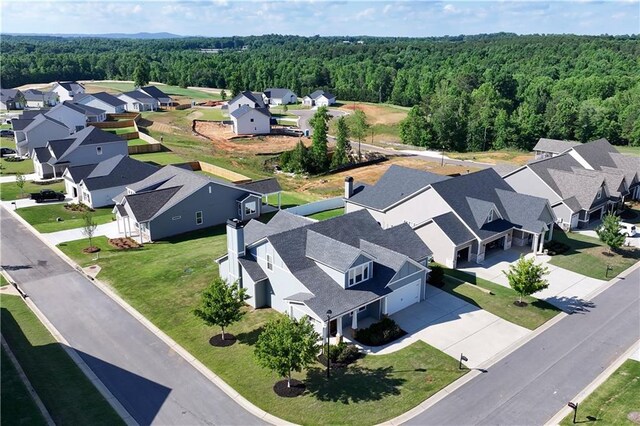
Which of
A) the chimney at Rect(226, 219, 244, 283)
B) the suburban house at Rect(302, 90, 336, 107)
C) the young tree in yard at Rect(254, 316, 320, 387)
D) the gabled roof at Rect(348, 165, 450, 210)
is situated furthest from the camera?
the suburban house at Rect(302, 90, 336, 107)

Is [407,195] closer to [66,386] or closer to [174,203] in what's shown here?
[174,203]

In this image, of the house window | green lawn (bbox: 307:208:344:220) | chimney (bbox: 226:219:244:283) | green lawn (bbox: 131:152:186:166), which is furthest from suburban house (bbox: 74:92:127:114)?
chimney (bbox: 226:219:244:283)

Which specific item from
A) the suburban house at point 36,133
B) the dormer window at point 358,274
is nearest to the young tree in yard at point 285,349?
the dormer window at point 358,274

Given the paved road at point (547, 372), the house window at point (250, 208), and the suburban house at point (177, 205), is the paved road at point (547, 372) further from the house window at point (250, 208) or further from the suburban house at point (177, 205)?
the suburban house at point (177, 205)

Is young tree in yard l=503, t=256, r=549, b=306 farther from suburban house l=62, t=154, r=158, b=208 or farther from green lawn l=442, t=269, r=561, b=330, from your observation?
suburban house l=62, t=154, r=158, b=208

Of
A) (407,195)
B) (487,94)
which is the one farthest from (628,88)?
(407,195)
